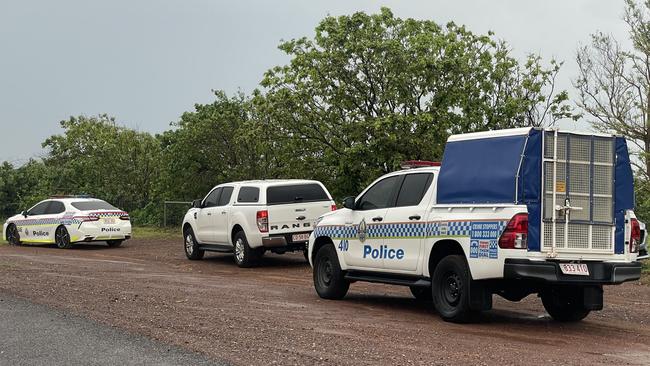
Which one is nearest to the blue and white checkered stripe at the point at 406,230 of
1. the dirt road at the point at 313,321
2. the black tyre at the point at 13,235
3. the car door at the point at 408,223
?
the car door at the point at 408,223

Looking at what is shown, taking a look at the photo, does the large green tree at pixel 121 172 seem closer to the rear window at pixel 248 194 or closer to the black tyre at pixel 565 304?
the rear window at pixel 248 194

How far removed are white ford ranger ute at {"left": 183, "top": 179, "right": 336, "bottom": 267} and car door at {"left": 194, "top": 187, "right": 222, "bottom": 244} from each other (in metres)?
0.42

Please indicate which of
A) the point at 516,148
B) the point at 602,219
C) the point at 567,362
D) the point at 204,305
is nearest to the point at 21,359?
the point at 204,305

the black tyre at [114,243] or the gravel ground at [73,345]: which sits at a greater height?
the black tyre at [114,243]

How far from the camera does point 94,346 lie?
862 centimetres

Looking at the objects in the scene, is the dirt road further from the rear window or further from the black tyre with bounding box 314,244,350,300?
the rear window

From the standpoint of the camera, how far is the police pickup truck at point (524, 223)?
10188mm

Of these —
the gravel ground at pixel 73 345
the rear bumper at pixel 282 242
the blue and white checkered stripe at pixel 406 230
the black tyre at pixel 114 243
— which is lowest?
the gravel ground at pixel 73 345

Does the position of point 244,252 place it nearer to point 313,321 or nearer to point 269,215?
point 269,215

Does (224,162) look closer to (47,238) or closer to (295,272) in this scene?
(47,238)

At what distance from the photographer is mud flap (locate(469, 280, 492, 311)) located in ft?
34.9

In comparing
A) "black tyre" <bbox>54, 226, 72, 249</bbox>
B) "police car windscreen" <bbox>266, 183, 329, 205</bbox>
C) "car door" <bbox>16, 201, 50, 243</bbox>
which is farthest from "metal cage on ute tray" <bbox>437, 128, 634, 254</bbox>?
"car door" <bbox>16, 201, 50, 243</bbox>

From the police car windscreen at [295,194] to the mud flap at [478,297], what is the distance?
361 inches

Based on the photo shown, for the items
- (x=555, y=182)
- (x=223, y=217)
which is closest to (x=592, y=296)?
(x=555, y=182)
